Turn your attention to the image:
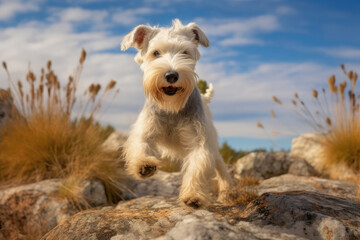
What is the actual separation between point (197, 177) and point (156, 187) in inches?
125

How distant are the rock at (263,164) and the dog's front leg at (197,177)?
539 cm

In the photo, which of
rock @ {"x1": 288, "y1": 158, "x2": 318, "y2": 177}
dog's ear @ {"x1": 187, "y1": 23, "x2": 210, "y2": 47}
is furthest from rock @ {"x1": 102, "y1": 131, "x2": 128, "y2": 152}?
rock @ {"x1": 288, "y1": 158, "x2": 318, "y2": 177}

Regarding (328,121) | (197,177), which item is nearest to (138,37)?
(197,177)

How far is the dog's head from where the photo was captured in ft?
11.3

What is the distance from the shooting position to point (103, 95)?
24.8 ft

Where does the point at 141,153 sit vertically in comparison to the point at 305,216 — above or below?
above

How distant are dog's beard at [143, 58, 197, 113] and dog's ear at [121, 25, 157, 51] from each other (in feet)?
1.83

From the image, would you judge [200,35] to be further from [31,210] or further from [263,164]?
[263,164]

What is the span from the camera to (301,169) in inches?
372

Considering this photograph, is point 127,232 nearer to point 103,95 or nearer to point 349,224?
point 349,224

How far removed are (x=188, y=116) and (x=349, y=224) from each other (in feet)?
6.33

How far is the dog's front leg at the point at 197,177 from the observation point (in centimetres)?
342

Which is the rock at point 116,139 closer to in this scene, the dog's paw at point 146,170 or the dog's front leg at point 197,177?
the dog's front leg at point 197,177

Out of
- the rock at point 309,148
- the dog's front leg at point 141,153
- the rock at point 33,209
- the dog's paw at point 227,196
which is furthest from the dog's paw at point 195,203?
the rock at point 309,148
